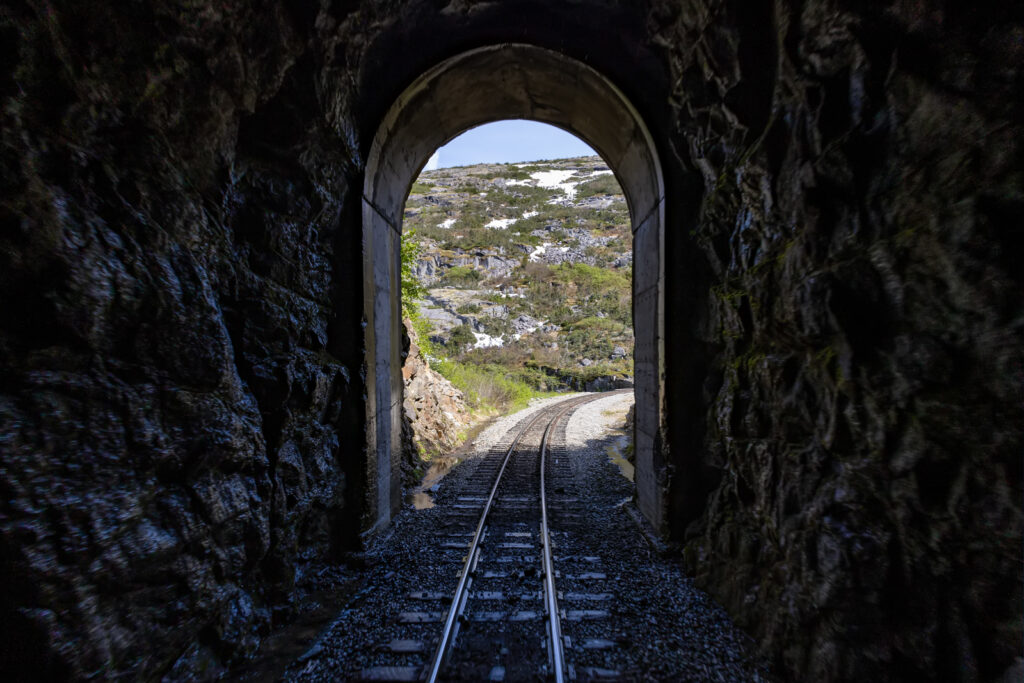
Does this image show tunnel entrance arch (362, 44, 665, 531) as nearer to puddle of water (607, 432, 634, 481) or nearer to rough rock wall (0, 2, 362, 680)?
rough rock wall (0, 2, 362, 680)

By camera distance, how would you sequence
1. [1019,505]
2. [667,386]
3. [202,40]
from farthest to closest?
[667,386], [202,40], [1019,505]

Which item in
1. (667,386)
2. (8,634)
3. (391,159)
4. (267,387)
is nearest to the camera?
(8,634)

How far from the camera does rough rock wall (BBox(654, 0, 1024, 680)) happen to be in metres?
2.20

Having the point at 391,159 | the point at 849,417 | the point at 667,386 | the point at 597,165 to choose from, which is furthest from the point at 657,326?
the point at 597,165

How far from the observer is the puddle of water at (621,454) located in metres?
10.0

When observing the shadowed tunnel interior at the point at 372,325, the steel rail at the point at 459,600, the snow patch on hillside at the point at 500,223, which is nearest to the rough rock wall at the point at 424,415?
the steel rail at the point at 459,600

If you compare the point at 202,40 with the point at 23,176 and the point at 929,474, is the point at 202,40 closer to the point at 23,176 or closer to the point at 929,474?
the point at 23,176

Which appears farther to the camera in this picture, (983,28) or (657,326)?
(657,326)

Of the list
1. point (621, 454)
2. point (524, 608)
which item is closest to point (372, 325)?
point (524, 608)

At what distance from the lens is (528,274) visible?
166 feet

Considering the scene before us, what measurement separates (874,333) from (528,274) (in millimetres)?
48225

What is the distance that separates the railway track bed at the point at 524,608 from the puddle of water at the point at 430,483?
1.38 feet

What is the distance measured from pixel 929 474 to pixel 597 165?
10711 centimetres

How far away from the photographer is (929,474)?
2.55m
